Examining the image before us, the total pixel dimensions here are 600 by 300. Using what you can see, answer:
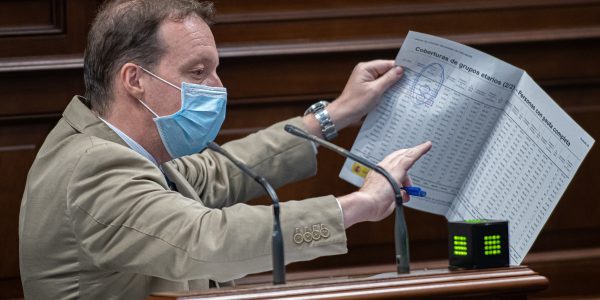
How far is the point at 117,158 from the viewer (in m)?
2.11

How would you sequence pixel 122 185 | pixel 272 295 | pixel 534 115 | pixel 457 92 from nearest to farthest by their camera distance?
pixel 272 295, pixel 122 185, pixel 534 115, pixel 457 92

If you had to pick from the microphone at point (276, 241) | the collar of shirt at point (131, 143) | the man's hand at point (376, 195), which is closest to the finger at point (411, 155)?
the man's hand at point (376, 195)

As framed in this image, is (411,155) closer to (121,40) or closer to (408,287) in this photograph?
(408,287)

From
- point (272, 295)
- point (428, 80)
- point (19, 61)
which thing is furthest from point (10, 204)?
point (272, 295)

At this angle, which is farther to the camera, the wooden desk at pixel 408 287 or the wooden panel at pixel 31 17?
the wooden panel at pixel 31 17

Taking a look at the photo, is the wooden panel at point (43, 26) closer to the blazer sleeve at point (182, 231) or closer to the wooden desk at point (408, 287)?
the blazer sleeve at point (182, 231)

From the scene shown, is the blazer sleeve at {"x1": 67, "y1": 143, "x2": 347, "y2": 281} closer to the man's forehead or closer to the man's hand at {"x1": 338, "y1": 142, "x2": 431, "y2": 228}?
the man's hand at {"x1": 338, "y1": 142, "x2": 431, "y2": 228}

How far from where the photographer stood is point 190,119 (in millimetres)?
2359

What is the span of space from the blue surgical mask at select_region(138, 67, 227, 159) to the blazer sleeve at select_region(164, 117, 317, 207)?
24cm

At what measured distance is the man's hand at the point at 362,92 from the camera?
251 cm

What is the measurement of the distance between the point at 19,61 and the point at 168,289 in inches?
41.0

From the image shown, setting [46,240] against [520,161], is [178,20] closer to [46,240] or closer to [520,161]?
[46,240]

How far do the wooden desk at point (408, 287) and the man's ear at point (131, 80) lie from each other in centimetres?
60

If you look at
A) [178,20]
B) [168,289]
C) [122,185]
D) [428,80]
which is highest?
[178,20]
